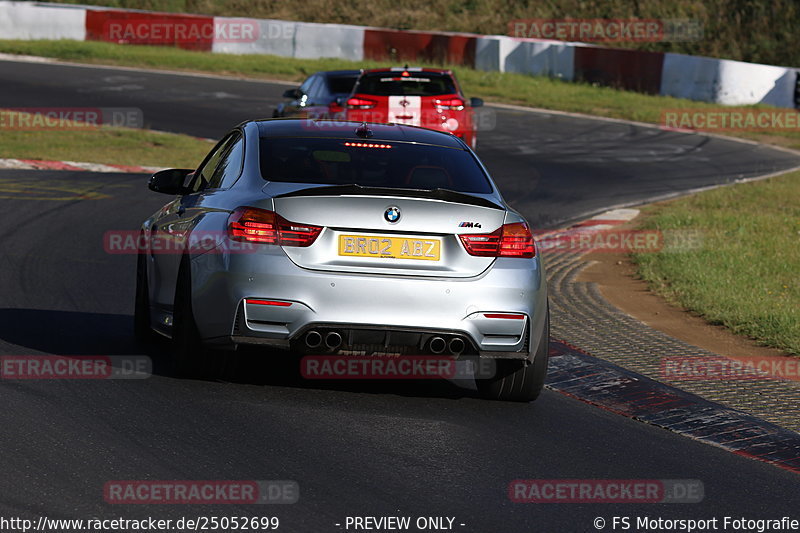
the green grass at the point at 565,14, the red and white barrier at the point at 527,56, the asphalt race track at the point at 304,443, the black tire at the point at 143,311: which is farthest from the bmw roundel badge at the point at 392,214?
the green grass at the point at 565,14

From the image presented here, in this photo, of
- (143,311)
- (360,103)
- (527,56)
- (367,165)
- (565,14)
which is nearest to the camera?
(367,165)

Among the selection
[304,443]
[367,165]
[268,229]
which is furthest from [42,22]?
[304,443]

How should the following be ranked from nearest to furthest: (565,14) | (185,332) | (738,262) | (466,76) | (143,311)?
(185,332) → (143,311) → (738,262) → (466,76) → (565,14)

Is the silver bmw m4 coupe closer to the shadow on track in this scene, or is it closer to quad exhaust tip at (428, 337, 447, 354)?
quad exhaust tip at (428, 337, 447, 354)

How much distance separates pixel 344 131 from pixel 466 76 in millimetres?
30223

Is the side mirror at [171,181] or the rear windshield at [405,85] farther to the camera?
the rear windshield at [405,85]

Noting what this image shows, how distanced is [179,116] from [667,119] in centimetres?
1115

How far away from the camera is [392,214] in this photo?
695 centimetres

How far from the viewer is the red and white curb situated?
64.8 ft

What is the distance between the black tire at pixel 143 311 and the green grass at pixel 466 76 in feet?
71.5

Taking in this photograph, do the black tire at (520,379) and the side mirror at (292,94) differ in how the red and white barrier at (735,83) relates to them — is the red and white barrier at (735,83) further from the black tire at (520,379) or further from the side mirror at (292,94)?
the black tire at (520,379)

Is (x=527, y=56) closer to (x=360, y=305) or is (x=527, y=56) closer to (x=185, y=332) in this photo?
(x=185, y=332)

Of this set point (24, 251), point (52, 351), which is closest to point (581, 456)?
point (52, 351)

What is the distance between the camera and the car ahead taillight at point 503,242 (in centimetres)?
709
